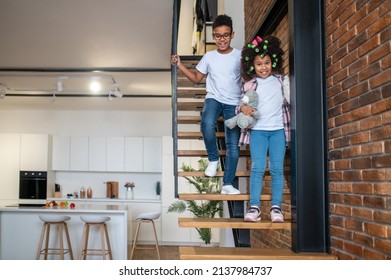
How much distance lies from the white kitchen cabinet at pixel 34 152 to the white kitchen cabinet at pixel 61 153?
0.32 metres

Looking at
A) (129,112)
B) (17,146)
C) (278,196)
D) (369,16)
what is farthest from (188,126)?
(369,16)

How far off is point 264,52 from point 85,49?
13.1ft

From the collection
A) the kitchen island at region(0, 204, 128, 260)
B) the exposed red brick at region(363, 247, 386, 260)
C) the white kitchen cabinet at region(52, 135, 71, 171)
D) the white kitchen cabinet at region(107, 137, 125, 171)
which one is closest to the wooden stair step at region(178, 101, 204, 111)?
the exposed red brick at region(363, 247, 386, 260)

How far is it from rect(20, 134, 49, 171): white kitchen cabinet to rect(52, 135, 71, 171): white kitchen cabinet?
1.06ft

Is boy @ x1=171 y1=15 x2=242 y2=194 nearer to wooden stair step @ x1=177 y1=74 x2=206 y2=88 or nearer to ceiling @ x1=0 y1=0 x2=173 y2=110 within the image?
wooden stair step @ x1=177 y1=74 x2=206 y2=88

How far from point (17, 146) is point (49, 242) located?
10.9 feet

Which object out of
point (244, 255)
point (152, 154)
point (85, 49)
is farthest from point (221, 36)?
point (152, 154)

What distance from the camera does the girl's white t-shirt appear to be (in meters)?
3.12

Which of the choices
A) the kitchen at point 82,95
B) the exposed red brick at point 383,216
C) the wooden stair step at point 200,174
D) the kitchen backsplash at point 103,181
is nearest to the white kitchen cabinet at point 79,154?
the kitchen at point 82,95

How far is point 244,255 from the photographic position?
273 cm

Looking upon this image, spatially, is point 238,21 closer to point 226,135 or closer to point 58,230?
point 226,135

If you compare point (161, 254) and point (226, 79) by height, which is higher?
point (226, 79)

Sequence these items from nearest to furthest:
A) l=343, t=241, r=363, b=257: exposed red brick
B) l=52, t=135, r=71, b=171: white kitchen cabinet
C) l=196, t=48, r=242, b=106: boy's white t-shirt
Result: l=343, t=241, r=363, b=257: exposed red brick, l=196, t=48, r=242, b=106: boy's white t-shirt, l=52, t=135, r=71, b=171: white kitchen cabinet

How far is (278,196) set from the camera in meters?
3.06
